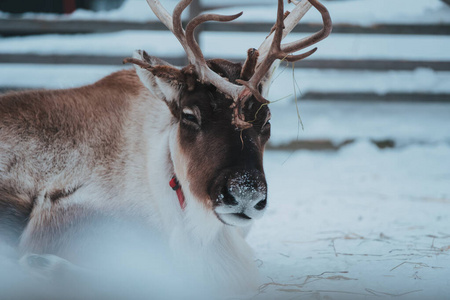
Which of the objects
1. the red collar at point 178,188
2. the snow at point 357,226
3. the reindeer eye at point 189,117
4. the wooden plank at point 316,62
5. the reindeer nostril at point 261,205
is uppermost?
the wooden plank at point 316,62

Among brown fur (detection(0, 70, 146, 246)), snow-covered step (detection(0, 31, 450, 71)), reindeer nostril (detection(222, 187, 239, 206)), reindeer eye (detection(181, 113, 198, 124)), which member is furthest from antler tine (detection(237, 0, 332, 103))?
snow-covered step (detection(0, 31, 450, 71))

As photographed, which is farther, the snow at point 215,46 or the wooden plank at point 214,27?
the snow at point 215,46

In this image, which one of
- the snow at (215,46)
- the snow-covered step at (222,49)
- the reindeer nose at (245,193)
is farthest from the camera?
the snow at (215,46)

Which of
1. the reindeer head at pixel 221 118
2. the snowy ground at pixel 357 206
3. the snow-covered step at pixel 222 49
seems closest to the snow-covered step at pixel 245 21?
the snow-covered step at pixel 222 49

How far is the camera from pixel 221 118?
8.61ft

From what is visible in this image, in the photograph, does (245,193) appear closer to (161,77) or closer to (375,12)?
(161,77)

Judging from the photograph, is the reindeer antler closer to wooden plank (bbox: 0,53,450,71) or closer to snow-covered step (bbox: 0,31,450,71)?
snow-covered step (bbox: 0,31,450,71)

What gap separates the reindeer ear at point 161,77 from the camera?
2693mm

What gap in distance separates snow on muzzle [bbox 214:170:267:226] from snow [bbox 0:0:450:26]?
557cm

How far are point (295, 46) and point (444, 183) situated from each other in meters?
3.75

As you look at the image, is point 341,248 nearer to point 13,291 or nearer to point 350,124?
point 13,291

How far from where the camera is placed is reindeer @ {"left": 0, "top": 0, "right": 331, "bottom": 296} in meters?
2.55

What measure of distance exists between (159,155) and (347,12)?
596 centimetres

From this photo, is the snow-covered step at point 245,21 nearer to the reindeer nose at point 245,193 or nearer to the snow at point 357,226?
the snow at point 357,226
